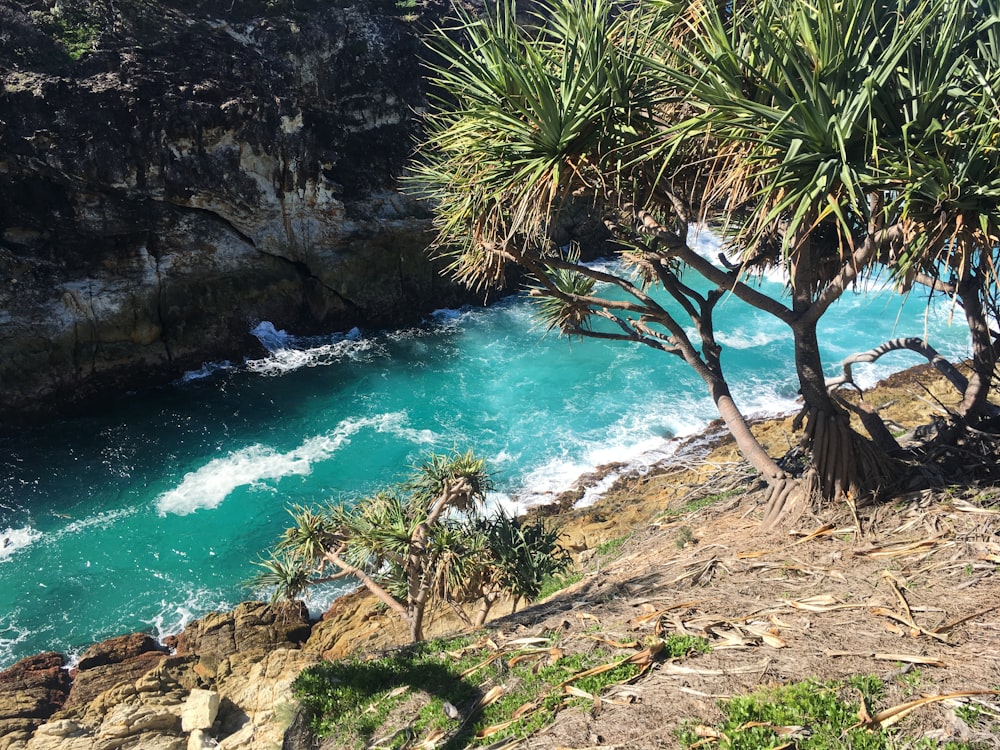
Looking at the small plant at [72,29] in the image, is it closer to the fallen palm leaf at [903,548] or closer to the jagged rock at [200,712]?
the jagged rock at [200,712]

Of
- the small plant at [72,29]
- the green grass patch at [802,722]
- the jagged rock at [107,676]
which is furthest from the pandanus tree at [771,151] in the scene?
the small plant at [72,29]

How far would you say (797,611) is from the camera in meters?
5.20

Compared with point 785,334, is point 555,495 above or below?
below

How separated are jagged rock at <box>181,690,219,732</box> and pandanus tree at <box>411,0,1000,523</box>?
6821 millimetres

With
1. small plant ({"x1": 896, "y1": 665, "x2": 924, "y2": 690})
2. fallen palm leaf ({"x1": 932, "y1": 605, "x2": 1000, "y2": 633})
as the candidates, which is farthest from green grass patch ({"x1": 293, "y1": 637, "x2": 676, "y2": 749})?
fallen palm leaf ({"x1": 932, "y1": 605, "x2": 1000, "y2": 633})

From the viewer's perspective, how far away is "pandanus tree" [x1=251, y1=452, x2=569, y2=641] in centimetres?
864

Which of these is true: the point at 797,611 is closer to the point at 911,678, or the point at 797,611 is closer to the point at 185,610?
the point at 911,678

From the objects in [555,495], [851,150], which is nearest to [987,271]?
[851,150]

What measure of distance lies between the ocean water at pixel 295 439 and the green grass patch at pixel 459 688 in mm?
7299

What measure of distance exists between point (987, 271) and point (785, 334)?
19.2 meters

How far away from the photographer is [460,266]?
7703 millimetres

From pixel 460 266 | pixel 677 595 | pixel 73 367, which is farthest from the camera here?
pixel 73 367

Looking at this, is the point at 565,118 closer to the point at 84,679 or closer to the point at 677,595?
the point at 677,595

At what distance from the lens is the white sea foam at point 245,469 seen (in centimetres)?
1634
